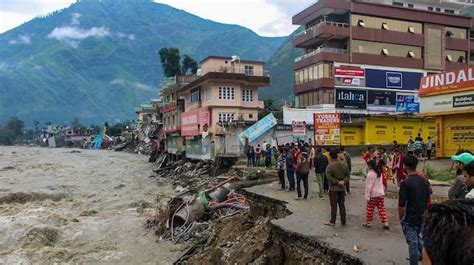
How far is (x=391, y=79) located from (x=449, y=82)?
30060 millimetres

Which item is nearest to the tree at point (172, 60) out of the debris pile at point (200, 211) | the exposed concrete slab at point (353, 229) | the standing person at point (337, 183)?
the debris pile at point (200, 211)

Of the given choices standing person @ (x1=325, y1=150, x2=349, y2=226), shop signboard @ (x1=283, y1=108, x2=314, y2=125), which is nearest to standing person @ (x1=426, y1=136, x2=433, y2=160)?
shop signboard @ (x1=283, y1=108, x2=314, y2=125)

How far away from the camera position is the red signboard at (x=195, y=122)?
39219 millimetres

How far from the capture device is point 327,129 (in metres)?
26.4

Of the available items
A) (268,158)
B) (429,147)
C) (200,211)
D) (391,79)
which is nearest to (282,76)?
(391,79)

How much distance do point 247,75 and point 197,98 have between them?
621cm

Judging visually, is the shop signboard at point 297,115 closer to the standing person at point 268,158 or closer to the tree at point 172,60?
the standing person at point 268,158

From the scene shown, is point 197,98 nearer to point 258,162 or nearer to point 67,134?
point 258,162

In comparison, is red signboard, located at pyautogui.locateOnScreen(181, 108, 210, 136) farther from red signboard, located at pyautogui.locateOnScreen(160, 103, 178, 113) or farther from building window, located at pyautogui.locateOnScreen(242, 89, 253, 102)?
red signboard, located at pyautogui.locateOnScreen(160, 103, 178, 113)

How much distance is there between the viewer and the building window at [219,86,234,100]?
42.6 m

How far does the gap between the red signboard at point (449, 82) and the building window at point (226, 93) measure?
19813 millimetres

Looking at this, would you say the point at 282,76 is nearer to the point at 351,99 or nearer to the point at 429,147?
the point at 351,99

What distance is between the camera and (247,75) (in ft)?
142

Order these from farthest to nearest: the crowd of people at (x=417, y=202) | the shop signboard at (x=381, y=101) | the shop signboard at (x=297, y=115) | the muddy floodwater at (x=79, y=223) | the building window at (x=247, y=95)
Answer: the shop signboard at (x=381, y=101), the building window at (x=247, y=95), the shop signboard at (x=297, y=115), the muddy floodwater at (x=79, y=223), the crowd of people at (x=417, y=202)
